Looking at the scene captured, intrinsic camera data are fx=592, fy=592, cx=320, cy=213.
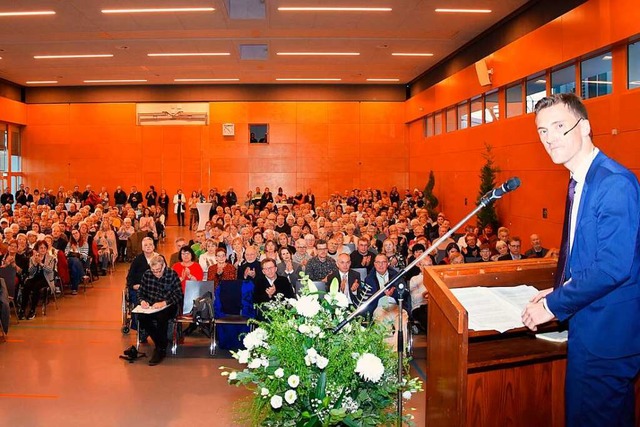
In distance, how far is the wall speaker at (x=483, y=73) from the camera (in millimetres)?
15461

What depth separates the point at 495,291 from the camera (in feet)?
8.62

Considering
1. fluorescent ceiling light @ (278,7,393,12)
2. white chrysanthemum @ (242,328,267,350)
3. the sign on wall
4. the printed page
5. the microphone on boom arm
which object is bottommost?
white chrysanthemum @ (242,328,267,350)

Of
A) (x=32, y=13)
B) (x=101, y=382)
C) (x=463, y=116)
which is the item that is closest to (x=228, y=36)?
(x=32, y=13)

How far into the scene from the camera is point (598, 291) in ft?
6.20

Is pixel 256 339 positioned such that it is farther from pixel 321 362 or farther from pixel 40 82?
pixel 40 82

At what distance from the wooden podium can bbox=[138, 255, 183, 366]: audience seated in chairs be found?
5187mm

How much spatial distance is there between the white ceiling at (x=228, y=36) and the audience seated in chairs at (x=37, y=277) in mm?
6187

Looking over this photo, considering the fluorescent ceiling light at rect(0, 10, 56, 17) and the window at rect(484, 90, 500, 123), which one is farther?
the window at rect(484, 90, 500, 123)

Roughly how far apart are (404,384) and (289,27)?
548 inches

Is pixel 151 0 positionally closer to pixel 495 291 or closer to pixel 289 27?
pixel 289 27

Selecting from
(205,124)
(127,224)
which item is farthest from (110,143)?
(127,224)

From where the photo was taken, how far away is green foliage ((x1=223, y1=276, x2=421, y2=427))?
2.04 meters

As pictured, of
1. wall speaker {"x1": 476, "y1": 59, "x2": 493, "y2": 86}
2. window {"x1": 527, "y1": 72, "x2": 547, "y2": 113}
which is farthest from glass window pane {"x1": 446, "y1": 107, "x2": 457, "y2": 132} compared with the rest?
window {"x1": 527, "y1": 72, "x2": 547, "y2": 113}

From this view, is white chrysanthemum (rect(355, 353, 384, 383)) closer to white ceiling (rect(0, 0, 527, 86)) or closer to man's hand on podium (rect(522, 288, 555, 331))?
man's hand on podium (rect(522, 288, 555, 331))
